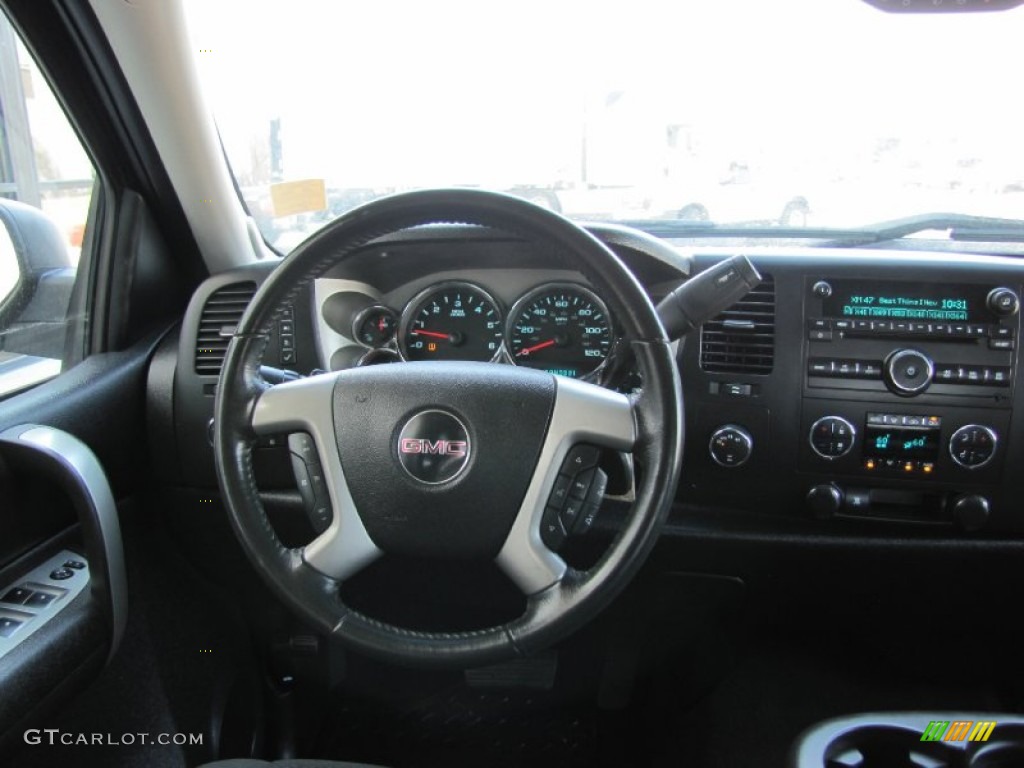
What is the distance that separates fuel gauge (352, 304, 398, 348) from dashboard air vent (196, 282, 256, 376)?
10.4 inches

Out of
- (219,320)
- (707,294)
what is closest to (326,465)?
(707,294)

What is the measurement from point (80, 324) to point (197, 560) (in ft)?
2.13

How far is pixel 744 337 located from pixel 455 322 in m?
0.66

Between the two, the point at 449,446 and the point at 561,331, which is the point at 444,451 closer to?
the point at 449,446

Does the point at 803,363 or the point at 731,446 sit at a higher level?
the point at 803,363

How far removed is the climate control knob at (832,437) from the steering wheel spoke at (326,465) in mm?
1007

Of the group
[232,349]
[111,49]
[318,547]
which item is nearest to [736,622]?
[318,547]

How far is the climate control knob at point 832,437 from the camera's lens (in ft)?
6.02

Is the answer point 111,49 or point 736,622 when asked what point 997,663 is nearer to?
point 736,622

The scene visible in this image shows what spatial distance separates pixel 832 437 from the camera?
1.84 meters
